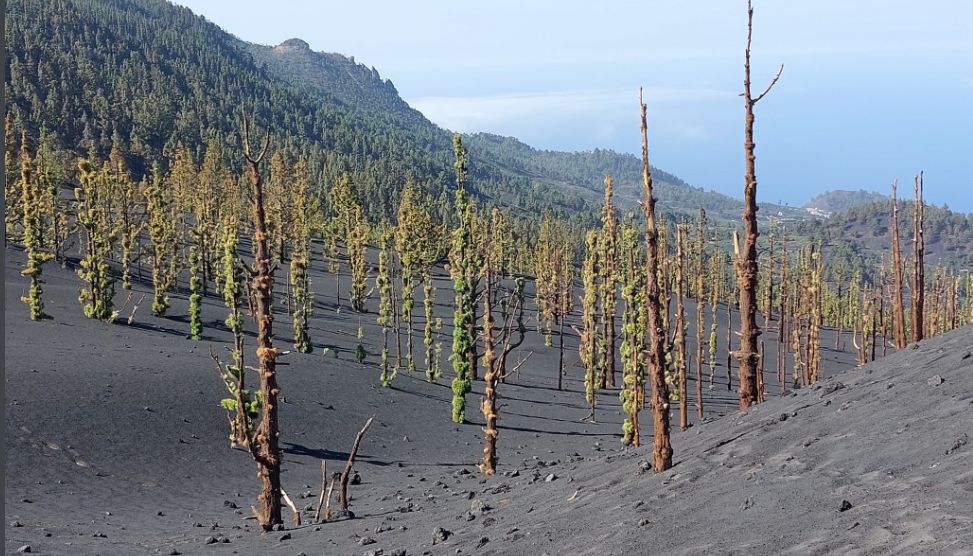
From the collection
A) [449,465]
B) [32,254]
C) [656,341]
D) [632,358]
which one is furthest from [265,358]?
[32,254]

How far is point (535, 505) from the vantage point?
577 inches

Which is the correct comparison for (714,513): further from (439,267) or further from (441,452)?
(439,267)

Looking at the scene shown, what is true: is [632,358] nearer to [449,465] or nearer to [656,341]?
[449,465]

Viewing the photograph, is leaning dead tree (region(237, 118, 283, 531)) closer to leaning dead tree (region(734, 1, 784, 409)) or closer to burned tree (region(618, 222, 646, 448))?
leaning dead tree (region(734, 1, 784, 409))

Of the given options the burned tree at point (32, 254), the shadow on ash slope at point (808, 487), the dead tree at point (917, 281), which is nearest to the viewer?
the shadow on ash slope at point (808, 487)

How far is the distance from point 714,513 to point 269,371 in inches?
463

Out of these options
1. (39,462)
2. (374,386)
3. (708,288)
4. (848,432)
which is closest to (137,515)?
(39,462)

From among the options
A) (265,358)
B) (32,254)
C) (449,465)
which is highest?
(32,254)

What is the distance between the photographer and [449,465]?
36.5m

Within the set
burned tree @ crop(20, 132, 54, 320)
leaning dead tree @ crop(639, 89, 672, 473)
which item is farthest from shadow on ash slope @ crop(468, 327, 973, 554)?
burned tree @ crop(20, 132, 54, 320)

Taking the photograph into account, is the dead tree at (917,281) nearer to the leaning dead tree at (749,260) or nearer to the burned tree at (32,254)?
the leaning dead tree at (749,260)

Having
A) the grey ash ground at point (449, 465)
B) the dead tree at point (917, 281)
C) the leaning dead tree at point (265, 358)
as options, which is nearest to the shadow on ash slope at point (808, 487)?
the grey ash ground at point (449, 465)

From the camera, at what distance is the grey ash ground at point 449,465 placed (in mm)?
8844

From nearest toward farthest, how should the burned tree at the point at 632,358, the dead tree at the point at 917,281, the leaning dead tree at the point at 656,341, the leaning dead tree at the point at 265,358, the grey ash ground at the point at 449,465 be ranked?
the grey ash ground at the point at 449,465 < the leaning dead tree at the point at 656,341 < the leaning dead tree at the point at 265,358 < the dead tree at the point at 917,281 < the burned tree at the point at 632,358
